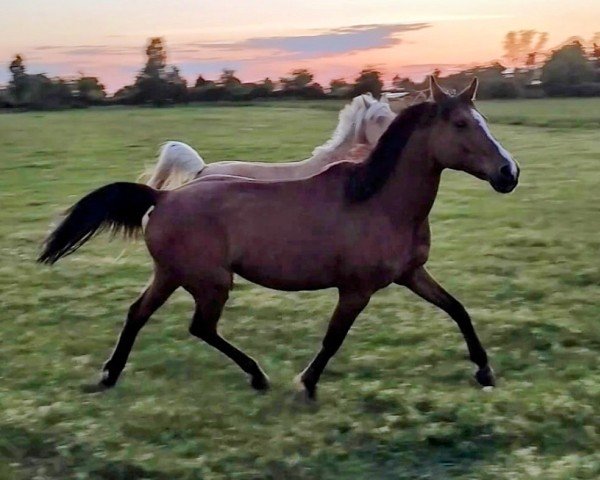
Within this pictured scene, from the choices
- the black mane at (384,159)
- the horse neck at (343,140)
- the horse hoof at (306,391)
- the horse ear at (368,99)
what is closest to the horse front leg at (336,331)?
the horse hoof at (306,391)

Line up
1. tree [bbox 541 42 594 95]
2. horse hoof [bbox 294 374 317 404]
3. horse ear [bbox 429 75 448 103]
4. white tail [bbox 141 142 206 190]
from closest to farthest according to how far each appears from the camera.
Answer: horse ear [bbox 429 75 448 103] < horse hoof [bbox 294 374 317 404] < white tail [bbox 141 142 206 190] < tree [bbox 541 42 594 95]

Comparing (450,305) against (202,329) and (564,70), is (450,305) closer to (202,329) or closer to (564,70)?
(202,329)

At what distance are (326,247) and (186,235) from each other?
2.35 feet

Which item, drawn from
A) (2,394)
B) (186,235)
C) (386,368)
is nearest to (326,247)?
(186,235)

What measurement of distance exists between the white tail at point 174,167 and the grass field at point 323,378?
3.03 feet

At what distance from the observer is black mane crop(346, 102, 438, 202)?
4.45m

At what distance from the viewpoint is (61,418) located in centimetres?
436

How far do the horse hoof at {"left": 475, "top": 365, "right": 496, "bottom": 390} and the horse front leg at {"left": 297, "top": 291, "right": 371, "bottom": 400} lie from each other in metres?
0.82

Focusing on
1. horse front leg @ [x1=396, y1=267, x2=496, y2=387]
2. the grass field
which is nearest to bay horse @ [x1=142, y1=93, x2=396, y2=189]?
the grass field

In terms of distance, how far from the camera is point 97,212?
181 inches

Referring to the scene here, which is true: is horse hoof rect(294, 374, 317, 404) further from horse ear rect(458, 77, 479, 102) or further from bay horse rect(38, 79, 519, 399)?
horse ear rect(458, 77, 479, 102)

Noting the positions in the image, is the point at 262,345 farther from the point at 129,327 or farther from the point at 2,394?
the point at 2,394

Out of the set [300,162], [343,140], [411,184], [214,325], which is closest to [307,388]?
[214,325]

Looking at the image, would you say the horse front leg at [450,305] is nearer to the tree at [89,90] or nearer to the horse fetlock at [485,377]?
the horse fetlock at [485,377]
